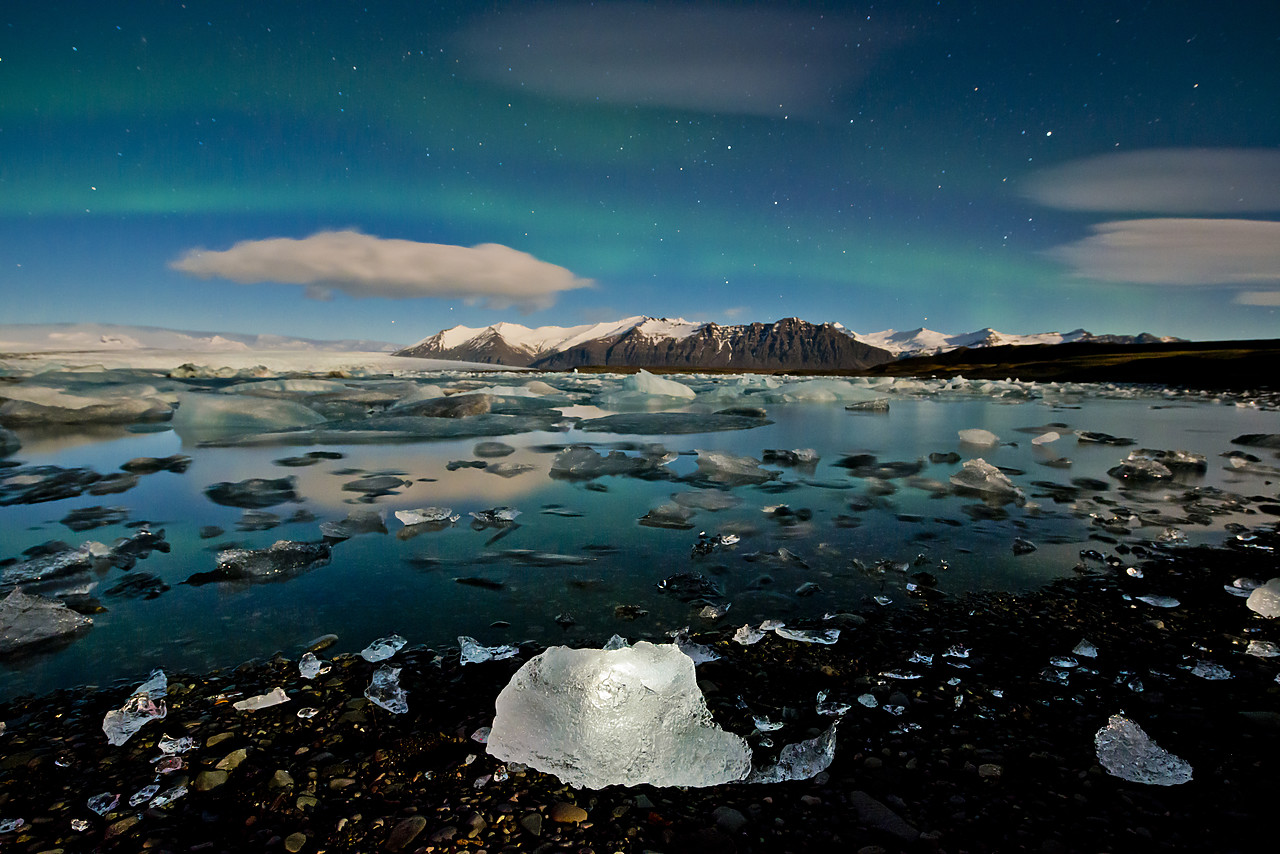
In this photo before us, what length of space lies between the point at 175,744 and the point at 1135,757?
126 inches

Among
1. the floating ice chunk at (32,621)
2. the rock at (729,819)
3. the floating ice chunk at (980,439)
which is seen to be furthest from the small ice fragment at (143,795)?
the floating ice chunk at (980,439)

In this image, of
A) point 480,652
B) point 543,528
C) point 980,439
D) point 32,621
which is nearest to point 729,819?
point 480,652

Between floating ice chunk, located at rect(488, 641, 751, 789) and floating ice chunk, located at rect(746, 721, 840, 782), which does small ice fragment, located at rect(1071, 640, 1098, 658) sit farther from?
floating ice chunk, located at rect(488, 641, 751, 789)

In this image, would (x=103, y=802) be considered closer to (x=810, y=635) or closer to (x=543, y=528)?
(x=810, y=635)

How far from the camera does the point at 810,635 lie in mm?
2676

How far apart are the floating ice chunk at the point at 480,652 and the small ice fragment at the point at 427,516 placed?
83.7 inches

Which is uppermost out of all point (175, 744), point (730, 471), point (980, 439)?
point (980, 439)

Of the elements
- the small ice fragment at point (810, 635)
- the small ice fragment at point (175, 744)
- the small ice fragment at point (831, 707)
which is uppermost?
the small ice fragment at point (810, 635)

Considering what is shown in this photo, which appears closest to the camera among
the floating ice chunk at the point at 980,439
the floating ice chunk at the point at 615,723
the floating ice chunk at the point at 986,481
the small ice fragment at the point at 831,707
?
the floating ice chunk at the point at 615,723

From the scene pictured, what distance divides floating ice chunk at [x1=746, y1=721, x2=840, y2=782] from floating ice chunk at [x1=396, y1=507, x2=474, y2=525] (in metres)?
3.37

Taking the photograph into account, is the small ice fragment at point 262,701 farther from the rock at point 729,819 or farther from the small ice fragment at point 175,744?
the rock at point 729,819

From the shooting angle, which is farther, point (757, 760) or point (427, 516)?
point (427, 516)

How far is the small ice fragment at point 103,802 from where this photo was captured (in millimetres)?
1606

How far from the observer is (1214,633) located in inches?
107
